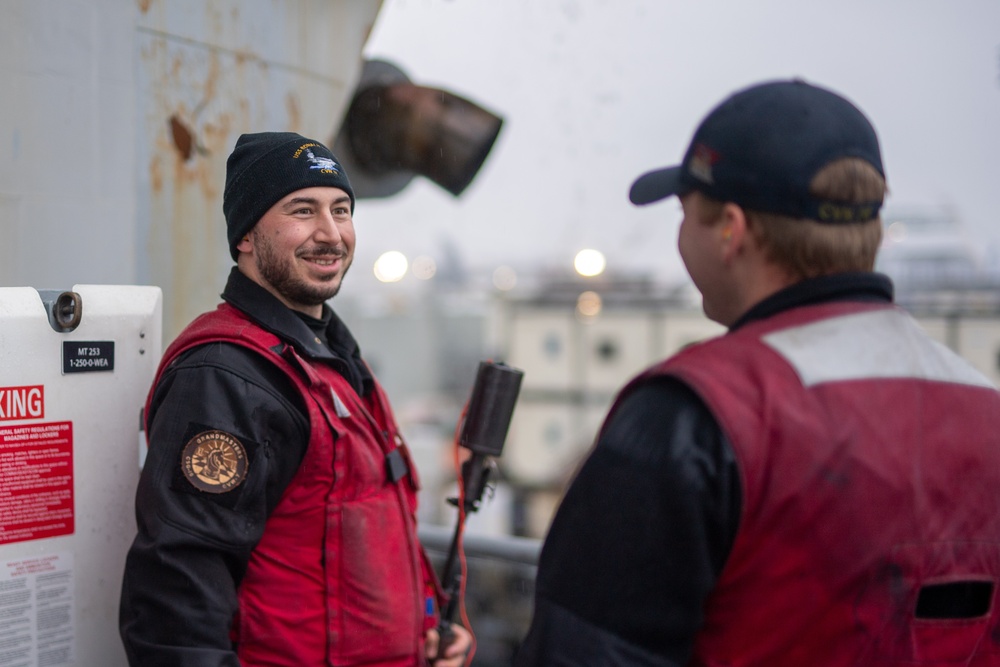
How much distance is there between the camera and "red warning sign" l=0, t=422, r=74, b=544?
1.70 meters

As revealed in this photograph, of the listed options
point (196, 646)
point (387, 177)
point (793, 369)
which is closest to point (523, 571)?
point (387, 177)

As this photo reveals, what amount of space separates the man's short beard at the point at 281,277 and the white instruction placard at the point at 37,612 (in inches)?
28.6

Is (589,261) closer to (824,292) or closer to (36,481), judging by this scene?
(36,481)

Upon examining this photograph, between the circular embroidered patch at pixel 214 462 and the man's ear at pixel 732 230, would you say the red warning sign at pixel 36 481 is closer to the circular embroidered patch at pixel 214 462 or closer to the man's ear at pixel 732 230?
the circular embroidered patch at pixel 214 462

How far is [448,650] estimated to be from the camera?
198cm

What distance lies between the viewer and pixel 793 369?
1073 millimetres

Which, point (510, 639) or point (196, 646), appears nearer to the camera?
point (196, 646)

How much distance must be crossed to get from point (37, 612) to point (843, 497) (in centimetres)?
159

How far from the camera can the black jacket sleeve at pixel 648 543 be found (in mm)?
1023

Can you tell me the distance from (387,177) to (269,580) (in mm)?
2307

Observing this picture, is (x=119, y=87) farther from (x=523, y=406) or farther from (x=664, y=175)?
(x=523, y=406)

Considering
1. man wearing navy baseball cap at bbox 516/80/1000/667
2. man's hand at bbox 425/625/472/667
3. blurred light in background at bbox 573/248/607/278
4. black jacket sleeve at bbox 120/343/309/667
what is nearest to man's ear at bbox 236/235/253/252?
black jacket sleeve at bbox 120/343/309/667

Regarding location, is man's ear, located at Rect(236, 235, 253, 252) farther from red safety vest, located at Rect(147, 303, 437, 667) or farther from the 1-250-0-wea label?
the 1-250-0-wea label

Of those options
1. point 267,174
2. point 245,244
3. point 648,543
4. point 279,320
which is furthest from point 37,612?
point 648,543
